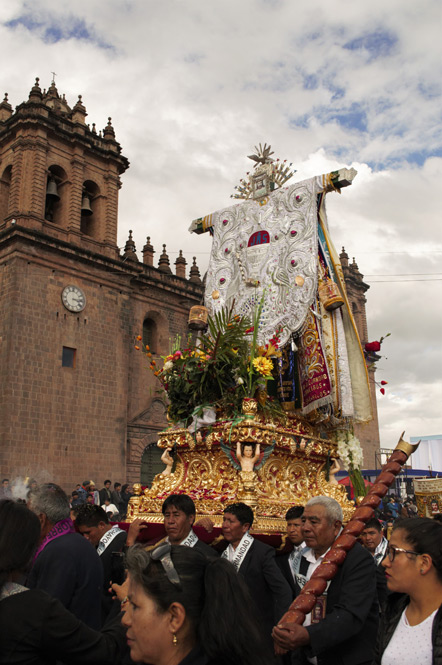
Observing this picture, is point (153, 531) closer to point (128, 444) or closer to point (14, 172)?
point (128, 444)

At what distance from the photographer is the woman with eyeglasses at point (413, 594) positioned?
2.53 metres

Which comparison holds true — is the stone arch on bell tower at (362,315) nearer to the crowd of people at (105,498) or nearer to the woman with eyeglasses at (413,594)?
the crowd of people at (105,498)

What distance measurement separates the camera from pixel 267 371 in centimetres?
619

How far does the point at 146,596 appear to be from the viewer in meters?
2.06

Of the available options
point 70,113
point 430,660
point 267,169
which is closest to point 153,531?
point 430,660

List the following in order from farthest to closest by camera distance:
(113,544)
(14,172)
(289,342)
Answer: (14,172), (289,342), (113,544)

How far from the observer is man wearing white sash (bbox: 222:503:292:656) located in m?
4.11

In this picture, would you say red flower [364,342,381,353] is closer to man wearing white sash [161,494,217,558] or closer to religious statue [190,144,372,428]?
religious statue [190,144,372,428]

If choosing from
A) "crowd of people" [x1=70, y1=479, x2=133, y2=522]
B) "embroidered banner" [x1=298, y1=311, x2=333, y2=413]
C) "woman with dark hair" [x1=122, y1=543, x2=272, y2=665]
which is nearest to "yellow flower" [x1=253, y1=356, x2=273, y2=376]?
"embroidered banner" [x1=298, y1=311, x2=333, y2=413]

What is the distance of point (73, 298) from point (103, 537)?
17.7 meters

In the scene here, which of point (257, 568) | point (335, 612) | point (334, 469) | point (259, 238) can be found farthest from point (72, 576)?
point (259, 238)

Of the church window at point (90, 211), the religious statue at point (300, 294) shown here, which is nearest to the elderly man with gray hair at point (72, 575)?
the religious statue at point (300, 294)

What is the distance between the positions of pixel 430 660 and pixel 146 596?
4.15ft

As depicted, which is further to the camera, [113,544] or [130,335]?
[130,335]
